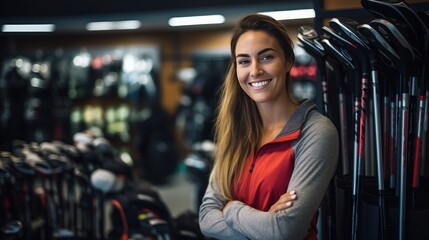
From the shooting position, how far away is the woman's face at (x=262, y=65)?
1630 millimetres

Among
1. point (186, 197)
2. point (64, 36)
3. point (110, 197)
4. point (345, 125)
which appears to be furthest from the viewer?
point (64, 36)

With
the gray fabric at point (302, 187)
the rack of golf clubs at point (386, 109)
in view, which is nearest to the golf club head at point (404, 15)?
the rack of golf clubs at point (386, 109)

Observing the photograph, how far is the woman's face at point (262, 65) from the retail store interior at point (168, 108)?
312mm

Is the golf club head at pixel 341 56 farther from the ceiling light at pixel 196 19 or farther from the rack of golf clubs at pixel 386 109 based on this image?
the ceiling light at pixel 196 19

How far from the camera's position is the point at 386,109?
1829 mm

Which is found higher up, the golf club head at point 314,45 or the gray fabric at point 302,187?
Answer: the golf club head at point 314,45

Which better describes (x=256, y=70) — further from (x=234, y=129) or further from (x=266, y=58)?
(x=234, y=129)

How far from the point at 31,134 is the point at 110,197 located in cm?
409

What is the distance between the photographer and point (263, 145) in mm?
1698

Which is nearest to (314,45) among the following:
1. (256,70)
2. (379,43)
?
(379,43)

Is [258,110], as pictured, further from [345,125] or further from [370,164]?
[370,164]

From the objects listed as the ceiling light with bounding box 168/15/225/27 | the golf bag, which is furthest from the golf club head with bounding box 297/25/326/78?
the ceiling light with bounding box 168/15/225/27

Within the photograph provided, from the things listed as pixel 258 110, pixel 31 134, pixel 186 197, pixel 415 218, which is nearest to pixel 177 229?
pixel 258 110

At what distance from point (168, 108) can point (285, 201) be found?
251 inches
